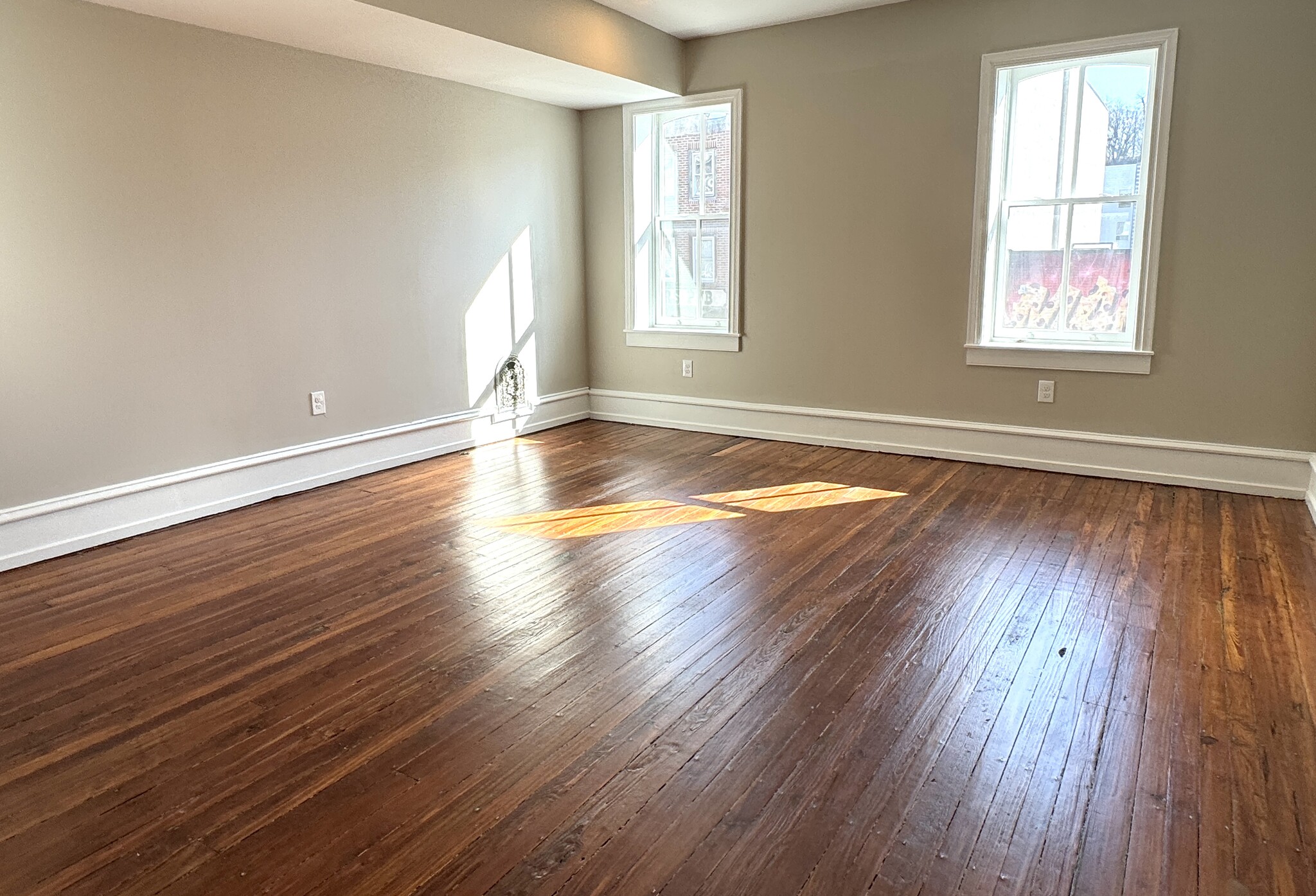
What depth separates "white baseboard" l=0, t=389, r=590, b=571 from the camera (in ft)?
11.8

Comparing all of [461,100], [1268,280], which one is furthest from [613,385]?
[1268,280]

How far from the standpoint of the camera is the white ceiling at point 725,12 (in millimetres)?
4883

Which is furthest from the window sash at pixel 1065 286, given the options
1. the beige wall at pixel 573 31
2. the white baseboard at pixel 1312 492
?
the beige wall at pixel 573 31

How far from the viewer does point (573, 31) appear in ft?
15.4

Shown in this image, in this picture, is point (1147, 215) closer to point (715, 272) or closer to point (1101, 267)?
point (1101, 267)

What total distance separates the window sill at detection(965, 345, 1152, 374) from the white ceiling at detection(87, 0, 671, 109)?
2628mm

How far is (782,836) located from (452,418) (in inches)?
162

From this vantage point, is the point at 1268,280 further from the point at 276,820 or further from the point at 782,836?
the point at 276,820

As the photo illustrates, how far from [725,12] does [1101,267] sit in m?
2.58

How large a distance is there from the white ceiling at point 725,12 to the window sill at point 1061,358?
80.8 inches

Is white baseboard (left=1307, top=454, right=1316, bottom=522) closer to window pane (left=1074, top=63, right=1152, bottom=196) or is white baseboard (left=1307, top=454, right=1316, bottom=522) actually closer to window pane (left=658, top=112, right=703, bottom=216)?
window pane (left=1074, top=63, right=1152, bottom=196)

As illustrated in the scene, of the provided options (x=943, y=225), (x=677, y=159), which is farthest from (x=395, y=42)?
(x=943, y=225)

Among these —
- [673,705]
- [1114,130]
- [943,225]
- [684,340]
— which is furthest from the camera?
[684,340]

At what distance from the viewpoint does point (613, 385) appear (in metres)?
6.55
